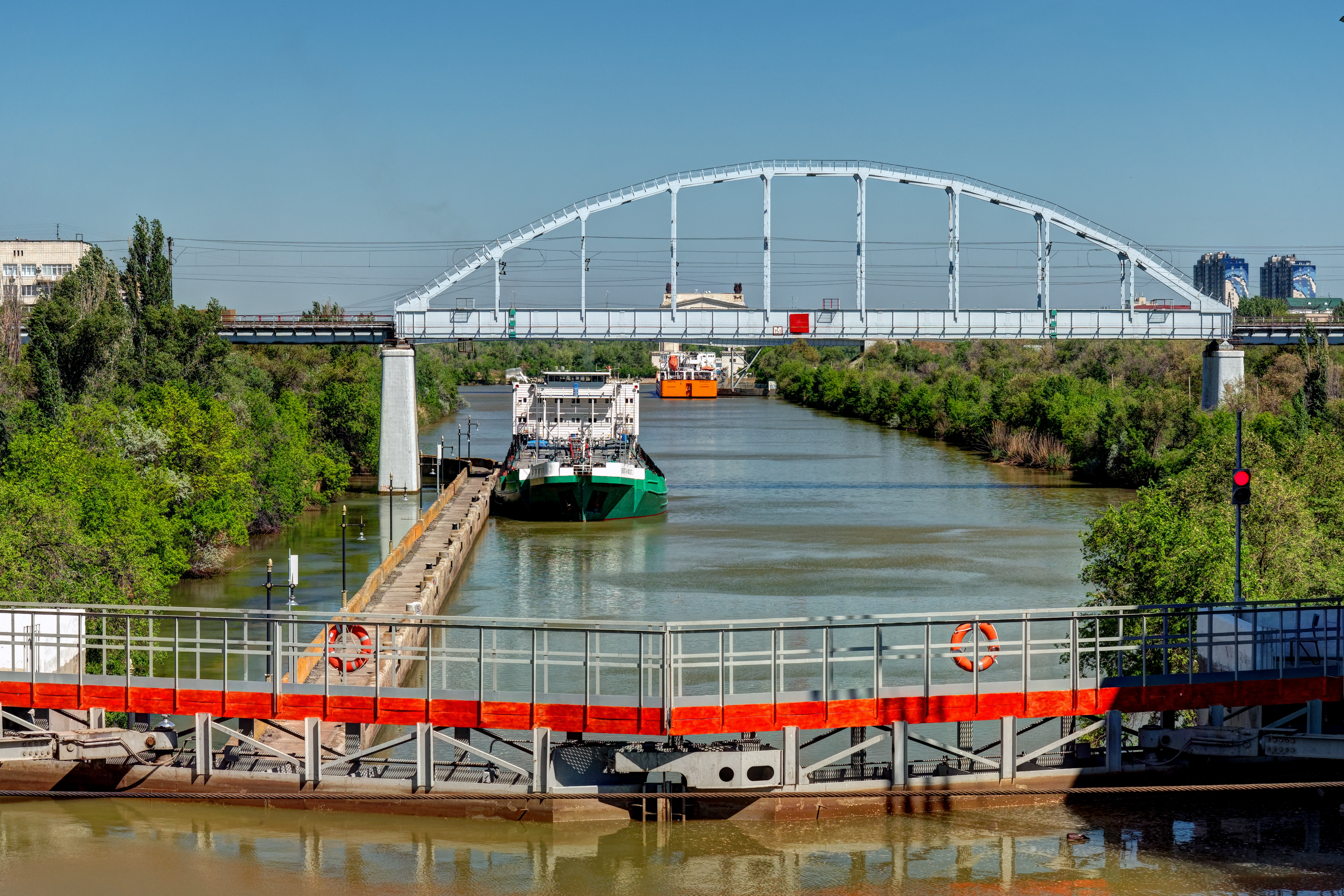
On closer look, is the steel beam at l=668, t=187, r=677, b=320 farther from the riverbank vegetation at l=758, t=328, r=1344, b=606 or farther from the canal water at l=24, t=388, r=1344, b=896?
the riverbank vegetation at l=758, t=328, r=1344, b=606

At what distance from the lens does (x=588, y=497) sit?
4869cm

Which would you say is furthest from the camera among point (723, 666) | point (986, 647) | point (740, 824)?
point (986, 647)

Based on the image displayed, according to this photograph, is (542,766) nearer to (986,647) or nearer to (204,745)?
(204,745)

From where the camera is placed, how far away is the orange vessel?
156125 millimetres


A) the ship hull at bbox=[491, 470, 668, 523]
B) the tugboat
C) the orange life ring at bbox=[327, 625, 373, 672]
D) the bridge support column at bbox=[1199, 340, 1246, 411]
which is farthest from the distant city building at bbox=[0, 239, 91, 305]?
the orange life ring at bbox=[327, 625, 373, 672]

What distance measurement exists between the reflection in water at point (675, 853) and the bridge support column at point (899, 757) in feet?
1.39

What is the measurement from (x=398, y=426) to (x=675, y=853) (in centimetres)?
4173

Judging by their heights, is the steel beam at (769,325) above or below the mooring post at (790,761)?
above

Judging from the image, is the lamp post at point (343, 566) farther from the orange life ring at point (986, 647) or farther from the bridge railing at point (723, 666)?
the orange life ring at point (986, 647)

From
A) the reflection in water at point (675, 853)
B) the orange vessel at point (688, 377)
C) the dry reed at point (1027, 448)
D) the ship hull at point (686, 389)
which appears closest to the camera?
the reflection in water at point (675, 853)

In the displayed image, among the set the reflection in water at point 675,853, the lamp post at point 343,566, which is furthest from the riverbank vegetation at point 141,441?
the reflection in water at point 675,853

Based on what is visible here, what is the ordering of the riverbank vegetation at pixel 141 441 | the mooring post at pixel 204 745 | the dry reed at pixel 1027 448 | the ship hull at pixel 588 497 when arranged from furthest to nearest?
the dry reed at pixel 1027 448, the ship hull at pixel 588 497, the riverbank vegetation at pixel 141 441, the mooring post at pixel 204 745

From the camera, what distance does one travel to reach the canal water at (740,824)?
47.9 feet

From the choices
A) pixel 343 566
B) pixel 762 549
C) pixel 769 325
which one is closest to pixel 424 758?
pixel 343 566
